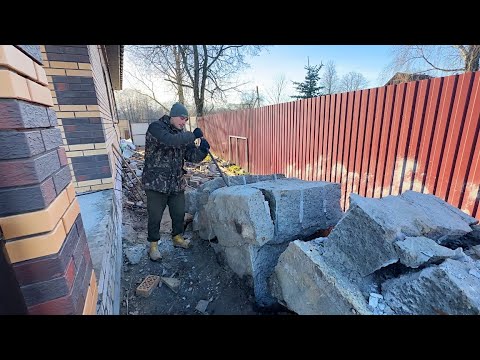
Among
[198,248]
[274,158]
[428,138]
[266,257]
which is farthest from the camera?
[274,158]

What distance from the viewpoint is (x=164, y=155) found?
2.97 metres

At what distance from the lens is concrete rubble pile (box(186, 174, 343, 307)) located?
2.40 metres

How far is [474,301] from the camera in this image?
4.05ft

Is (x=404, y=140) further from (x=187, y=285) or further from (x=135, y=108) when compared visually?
(x=135, y=108)

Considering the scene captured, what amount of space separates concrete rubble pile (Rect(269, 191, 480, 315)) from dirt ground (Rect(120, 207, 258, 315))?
2.31 ft

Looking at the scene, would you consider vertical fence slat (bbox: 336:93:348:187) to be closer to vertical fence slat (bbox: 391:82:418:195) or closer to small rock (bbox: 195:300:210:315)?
vertical fence slat (bbox: 391:82:418:195)

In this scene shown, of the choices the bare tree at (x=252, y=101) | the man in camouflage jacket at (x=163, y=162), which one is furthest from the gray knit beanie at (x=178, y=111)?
the bare tree at (x=252, y=101)

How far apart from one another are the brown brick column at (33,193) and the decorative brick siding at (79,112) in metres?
2.46

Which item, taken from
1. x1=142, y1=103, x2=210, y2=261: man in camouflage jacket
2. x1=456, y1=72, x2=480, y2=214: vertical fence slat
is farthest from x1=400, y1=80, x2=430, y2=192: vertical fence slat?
x1=142, y1=103, x2=210, y2=261: man in camouflage jacket

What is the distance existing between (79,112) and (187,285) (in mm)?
2643

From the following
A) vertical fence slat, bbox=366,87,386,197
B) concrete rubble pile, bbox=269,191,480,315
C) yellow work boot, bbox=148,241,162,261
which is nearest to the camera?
concrete rubble pile, bbox=269,191,480,315
